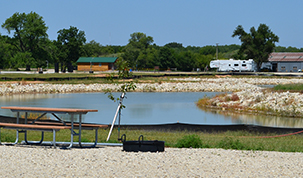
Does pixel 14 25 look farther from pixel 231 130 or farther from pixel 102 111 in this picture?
pixel 231 130

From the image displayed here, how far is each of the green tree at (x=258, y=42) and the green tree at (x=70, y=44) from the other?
27239 millimetres

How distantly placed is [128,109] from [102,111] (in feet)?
5.79

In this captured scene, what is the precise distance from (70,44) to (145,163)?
70223mm

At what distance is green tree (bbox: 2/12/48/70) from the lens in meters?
65.8

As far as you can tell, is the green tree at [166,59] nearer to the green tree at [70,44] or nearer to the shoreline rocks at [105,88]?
the green tree at [70,44]

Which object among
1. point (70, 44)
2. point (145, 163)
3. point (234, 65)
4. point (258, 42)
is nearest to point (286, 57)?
point (258, 42)

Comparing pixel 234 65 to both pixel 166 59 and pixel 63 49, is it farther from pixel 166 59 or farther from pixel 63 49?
pixel 63 49

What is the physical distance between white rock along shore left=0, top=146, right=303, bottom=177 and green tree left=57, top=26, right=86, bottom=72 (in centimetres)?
6766

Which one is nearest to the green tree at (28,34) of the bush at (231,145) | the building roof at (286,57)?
the building roof at (286,57)

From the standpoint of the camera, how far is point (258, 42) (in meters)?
73.6

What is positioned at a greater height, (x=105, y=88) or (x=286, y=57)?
(x=286, y=57)

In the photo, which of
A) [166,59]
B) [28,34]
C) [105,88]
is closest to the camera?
[105,88]

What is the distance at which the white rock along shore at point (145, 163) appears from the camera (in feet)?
20.7

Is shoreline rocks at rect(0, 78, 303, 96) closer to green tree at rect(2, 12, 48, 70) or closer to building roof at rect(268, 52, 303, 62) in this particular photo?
green tree at rect(2, 12, 48, 70)
